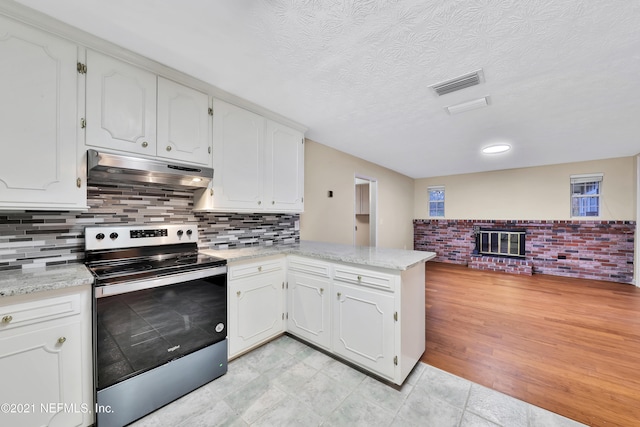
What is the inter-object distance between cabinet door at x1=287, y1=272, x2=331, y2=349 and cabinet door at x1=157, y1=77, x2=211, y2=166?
1366 mm

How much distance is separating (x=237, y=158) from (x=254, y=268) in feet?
3.37

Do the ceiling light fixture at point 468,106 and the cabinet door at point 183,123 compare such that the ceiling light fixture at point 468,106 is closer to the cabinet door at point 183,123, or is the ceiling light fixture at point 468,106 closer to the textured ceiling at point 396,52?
the textured ceiling at point 396,52

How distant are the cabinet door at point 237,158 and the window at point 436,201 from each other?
5617 millimetres

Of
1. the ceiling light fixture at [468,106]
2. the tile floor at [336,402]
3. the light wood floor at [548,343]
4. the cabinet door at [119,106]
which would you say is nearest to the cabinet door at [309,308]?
the tile floor at [336,402]

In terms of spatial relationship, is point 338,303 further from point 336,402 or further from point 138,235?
point 138,235

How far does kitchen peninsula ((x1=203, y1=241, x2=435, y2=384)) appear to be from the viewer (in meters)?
1.77

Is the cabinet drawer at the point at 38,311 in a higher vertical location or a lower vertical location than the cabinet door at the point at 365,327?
higher

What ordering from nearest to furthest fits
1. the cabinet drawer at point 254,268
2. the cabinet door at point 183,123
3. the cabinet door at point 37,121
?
1. the cabinet door at point 37,121
2. the cabinet door at point 183,123
3. the cabinet drawer at point 254,268

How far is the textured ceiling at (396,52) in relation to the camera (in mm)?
1304

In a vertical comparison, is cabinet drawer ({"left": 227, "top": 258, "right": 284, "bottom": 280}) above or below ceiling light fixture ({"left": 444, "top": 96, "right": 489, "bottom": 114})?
below

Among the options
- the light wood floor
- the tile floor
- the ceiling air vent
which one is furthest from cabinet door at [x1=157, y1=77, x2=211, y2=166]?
the light wood floor

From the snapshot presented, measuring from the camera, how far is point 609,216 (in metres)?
4.63

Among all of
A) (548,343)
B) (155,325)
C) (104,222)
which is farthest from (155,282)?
(548,343)

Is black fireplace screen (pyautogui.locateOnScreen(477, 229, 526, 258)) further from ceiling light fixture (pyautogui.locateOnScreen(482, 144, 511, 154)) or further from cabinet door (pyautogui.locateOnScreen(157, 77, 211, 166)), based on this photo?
cabinet door (pyautogui.locateOnScreen(157, 77, 211, 166))
